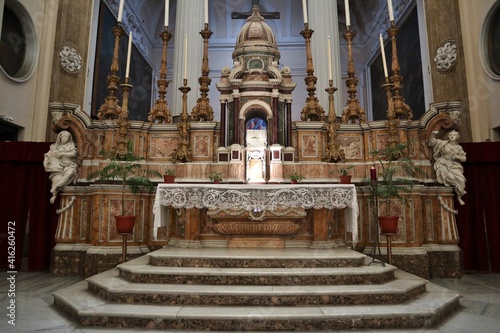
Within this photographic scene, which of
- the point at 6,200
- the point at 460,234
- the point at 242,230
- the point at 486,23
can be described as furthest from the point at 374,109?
the point at 6,200

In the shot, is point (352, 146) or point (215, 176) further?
point (352, 146)

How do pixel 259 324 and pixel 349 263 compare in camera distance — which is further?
pixel 349 263

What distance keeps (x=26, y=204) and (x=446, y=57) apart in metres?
9.82

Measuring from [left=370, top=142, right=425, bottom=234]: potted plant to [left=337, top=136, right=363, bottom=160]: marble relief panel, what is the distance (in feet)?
1.06

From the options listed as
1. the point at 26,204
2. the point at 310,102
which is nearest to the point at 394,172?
the point at 310,102

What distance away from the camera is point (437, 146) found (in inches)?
236

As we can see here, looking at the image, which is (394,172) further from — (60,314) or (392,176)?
(60,314)

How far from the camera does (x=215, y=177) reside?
5.71 m

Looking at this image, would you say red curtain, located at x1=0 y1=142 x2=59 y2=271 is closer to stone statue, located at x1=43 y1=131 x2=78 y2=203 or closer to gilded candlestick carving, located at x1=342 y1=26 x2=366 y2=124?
stone statue, located at x1=43 y1=131 x2=78 y2=203

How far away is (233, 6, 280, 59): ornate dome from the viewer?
638 centimetres

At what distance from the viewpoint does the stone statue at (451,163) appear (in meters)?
5.88

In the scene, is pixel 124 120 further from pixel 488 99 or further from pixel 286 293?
pixel 488 99

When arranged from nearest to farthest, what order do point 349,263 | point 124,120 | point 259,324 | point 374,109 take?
1. point 259,324
2. point 349,263
3. point 124,120
4. point 374,109

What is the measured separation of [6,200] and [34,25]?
4432 mm
